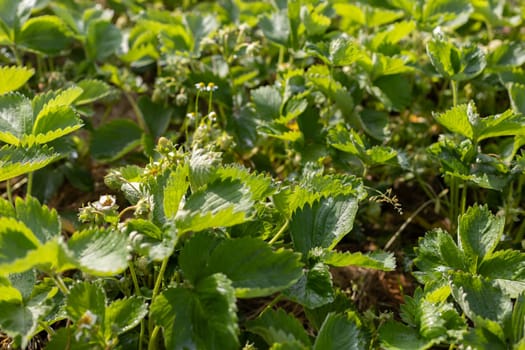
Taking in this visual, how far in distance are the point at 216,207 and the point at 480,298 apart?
0.54m

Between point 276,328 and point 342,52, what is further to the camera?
point 342,52

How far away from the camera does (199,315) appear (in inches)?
46.3

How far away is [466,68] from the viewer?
1.76 m

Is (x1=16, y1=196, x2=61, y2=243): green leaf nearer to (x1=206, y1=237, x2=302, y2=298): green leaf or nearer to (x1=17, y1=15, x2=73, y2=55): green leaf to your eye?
(x1=206, y1=237, x2=302, y2=298): green leaf

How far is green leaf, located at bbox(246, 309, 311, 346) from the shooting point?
1.20 m

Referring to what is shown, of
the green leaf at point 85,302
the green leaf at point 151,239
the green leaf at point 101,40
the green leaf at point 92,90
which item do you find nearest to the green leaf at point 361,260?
the green leaf at point 151,239

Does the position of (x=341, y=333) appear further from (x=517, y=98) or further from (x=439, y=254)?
(x=517, y=98)

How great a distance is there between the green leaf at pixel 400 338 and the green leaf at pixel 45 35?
137 cm

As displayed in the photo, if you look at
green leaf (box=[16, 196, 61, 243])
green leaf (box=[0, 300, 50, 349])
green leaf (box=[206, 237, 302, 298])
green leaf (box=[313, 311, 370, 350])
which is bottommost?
green leaf (box=[313, 311, 370, 350])

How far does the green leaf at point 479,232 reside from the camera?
1344mm

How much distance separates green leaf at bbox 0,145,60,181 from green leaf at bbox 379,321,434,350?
2.56 feet

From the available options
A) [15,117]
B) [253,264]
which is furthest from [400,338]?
[15,117]

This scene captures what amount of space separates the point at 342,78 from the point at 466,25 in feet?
2.90

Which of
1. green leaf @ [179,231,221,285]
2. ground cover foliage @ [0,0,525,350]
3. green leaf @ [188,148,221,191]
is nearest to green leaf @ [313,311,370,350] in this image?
ground cover foliage @ [0,0,525,350]
